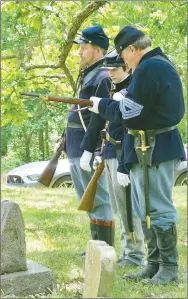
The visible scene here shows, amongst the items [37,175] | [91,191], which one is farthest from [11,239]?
[37,175]

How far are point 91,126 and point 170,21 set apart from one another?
9.81 feet

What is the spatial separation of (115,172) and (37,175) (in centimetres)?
612

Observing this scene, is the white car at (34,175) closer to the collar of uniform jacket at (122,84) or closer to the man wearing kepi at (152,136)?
the collar of uniform jacket at (122,84)

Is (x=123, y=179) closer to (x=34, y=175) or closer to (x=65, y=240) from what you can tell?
(x=65, y=240)

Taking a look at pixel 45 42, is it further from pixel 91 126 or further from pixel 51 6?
pixel 91 126

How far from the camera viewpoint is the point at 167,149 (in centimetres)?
384

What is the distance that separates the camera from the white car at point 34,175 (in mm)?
10135

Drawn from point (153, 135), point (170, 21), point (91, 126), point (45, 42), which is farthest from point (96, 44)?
point (45, 42)

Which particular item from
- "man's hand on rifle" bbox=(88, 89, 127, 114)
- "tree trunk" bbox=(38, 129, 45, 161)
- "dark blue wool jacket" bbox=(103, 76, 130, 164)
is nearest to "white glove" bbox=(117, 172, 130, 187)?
"dark blue wool jacket" bbox=(103, 76, 130, 164)

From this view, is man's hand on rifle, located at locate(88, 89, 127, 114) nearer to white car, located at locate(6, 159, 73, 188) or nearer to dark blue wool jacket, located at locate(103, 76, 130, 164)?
dark blue wool jacket, located at locate(103, 76, 130, 164)

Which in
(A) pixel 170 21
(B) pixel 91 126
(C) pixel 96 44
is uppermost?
(A) pixel 170 21

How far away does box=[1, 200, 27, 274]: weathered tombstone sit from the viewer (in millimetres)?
4000

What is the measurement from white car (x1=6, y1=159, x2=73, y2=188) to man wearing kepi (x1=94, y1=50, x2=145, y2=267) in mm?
5270

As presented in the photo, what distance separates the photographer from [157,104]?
3791 mm
